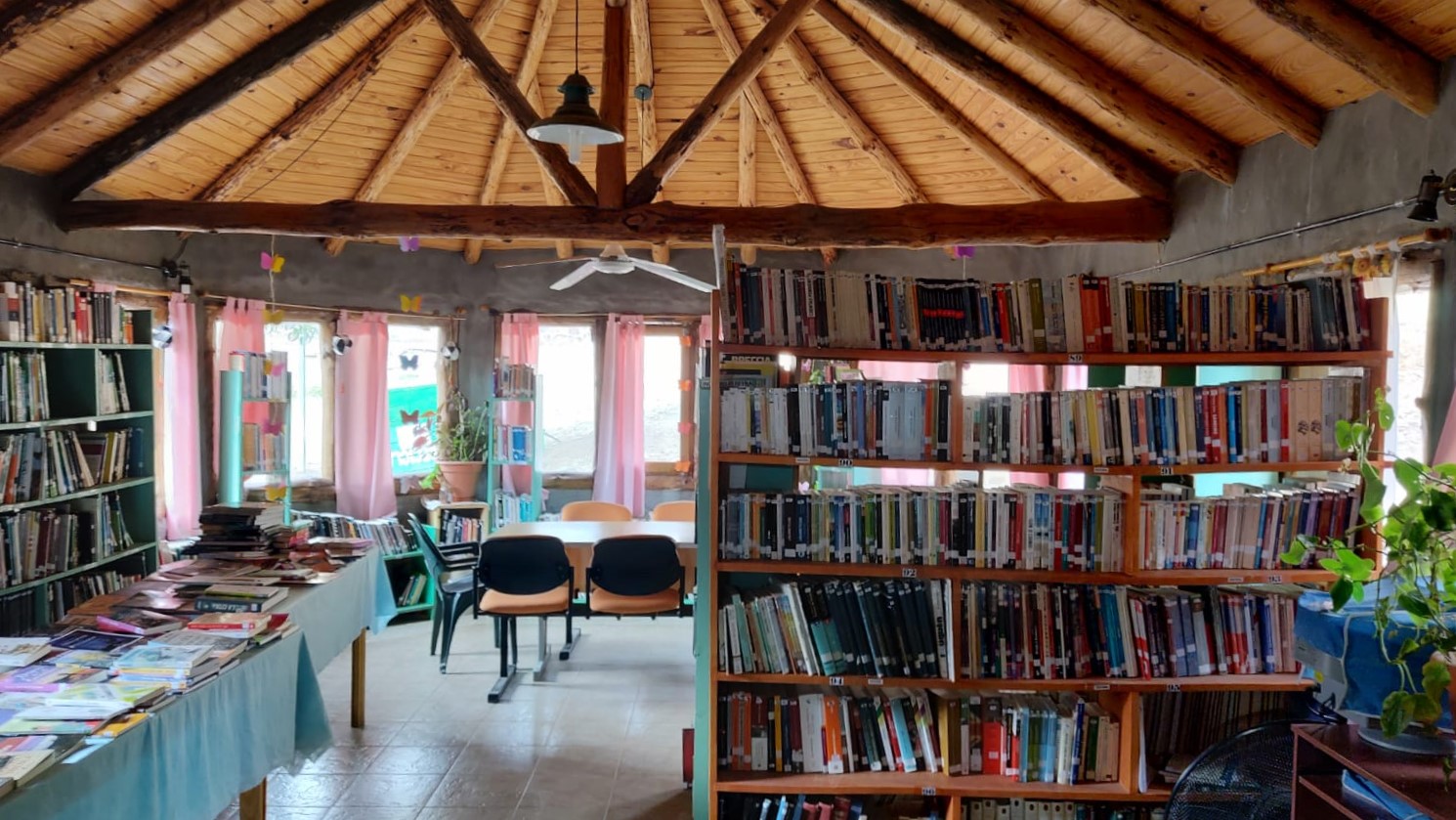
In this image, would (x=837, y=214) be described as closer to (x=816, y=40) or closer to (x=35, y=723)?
(x=816, y=40)

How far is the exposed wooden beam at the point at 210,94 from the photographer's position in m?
4.69

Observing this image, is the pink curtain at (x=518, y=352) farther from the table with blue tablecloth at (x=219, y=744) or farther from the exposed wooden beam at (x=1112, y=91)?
the exposed wooden beam at (x=1112, y=91)

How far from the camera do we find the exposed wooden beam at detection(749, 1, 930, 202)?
5414 millimetres

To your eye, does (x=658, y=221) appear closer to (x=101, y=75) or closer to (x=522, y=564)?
(x=522, y=564)

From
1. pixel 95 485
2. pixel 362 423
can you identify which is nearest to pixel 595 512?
pixel 362 423

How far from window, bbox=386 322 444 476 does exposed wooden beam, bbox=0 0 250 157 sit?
3.31m

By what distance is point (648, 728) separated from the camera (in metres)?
4.62

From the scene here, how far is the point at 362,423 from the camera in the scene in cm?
714

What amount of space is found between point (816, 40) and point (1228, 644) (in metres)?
3.84

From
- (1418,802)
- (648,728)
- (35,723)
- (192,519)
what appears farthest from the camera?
(192,519)

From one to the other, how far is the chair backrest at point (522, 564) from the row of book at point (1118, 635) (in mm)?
2629

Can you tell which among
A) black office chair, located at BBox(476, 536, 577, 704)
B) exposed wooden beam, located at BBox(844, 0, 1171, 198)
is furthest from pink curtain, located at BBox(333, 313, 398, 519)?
exposed wooden beam, located at BBox(844, 0, 1171, 198)

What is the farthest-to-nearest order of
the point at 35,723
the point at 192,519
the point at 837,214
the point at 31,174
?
1. the point at 192,519
2. the point at 837,214
3. the point at 31,174
4. the point at 35,723

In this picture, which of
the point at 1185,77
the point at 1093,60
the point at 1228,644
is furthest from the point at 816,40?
the point at 1228,644
